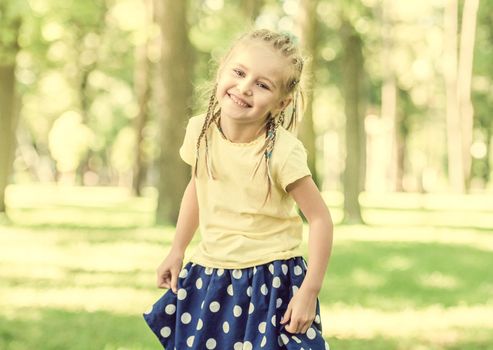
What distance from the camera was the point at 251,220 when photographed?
10.3ft

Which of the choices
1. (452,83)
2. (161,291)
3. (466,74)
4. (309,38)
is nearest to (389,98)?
(452,83)

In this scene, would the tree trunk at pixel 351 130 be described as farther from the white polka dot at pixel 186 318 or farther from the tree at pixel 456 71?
the white polka dot at pixel 186 318

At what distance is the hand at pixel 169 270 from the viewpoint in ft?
11.0

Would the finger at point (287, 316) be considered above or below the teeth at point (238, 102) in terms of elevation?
below

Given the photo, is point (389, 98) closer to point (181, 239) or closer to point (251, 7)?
point (251, 7)

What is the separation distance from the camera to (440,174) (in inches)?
2424

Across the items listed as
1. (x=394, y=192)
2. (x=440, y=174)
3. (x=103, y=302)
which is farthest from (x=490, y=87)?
(x=103, y=302)

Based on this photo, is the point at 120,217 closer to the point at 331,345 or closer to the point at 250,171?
the point at 331,345

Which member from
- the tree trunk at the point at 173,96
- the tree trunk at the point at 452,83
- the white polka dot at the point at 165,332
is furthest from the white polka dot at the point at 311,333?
the tree trunk at the point at 452,83

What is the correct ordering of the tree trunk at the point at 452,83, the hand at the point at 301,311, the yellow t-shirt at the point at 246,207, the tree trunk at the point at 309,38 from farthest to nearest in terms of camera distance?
1. the tree trunk at the point at 452,83
2. the tree trunk at the point at 309,38
3. the yellow t-shirt at the point at 246,207
4. the hand at the point at 301,311

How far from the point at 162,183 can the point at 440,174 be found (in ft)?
156

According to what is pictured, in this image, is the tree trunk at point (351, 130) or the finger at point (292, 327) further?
the tree trunk at point (351, 130)

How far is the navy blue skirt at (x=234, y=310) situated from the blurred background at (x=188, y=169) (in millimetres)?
656

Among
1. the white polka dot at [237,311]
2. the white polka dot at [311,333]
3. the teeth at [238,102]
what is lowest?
the white polka dot at [311,333]
